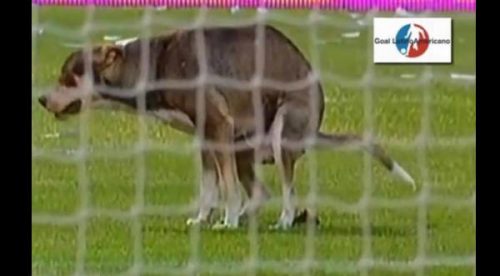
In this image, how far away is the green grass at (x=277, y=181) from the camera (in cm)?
397

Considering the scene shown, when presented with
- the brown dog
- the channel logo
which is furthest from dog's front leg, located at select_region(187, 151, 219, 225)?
the channel logo

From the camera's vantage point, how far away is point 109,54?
3.97 m

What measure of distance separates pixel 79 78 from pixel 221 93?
0.47ft

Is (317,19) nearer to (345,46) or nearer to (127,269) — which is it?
(345,46)

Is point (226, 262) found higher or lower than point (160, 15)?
lower

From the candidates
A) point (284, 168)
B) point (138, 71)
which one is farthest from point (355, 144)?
point (138, 71)

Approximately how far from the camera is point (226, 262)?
3.98 metres

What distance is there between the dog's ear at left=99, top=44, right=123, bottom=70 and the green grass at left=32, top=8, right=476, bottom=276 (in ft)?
0.05

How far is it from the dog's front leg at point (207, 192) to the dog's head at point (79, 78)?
13 centimetres

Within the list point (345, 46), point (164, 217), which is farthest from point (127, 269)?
point (345, 46)

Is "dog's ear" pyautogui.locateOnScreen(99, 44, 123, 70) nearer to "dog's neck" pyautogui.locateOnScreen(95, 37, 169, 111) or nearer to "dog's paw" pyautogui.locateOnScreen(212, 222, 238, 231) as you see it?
"dog's neck" pyautogui.locateOnScreen(95, 37, 169, 111)

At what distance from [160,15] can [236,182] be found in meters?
0.19

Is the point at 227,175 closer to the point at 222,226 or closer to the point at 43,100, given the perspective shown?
the point at 222,226

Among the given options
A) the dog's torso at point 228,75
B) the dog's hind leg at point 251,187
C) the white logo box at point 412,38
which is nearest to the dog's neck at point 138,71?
the dog's torso at point 228,75
